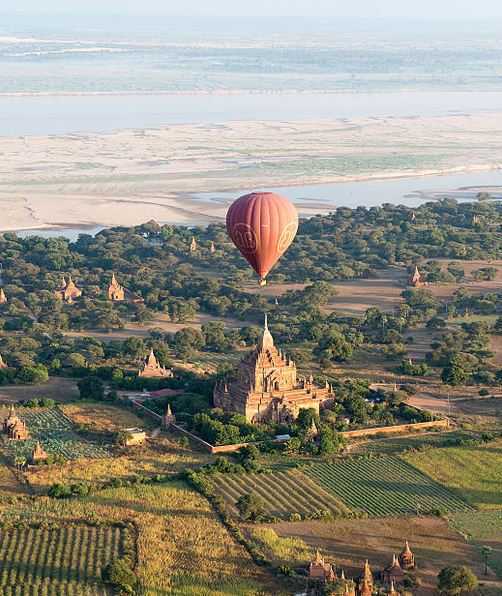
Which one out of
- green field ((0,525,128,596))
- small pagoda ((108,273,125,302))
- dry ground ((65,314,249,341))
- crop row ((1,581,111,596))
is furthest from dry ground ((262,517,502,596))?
small pagoda ((108,273,125,302))

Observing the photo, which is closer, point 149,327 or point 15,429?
point 15,429

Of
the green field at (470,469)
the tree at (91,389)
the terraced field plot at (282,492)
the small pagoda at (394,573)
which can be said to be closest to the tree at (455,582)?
the small pagoda at (394,573)

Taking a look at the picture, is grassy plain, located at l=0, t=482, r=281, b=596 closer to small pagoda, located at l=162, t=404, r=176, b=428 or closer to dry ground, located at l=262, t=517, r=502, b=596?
dry ground, located at l=262, t=517, r=502, b=596

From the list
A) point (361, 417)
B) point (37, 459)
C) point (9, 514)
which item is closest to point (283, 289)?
point (361, 417)

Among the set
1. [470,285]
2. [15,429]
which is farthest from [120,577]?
[470,285]

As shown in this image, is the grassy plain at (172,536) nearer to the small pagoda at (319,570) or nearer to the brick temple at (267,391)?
the small pagoda at (319,570)

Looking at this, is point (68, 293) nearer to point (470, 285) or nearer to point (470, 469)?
point (470, 285)

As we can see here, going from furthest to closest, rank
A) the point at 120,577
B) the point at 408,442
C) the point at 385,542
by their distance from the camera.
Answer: the point at 408,442 → the point at 385,542 → the point at 120,577
